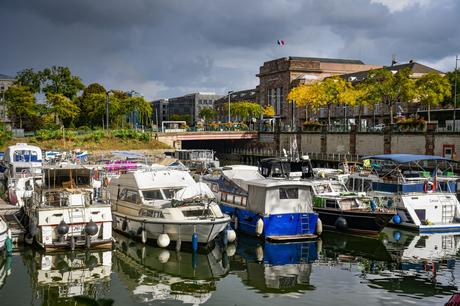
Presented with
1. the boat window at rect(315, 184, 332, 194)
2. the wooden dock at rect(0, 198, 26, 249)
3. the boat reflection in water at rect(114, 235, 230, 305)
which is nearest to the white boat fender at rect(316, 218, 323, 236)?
the boat window at rect(315, 184, 332, 194)

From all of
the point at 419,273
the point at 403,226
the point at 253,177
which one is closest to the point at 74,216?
the point at 253,177

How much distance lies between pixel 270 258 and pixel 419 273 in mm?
7283

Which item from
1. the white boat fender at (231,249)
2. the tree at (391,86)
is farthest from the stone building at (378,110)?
the white boat fender at (231,249)

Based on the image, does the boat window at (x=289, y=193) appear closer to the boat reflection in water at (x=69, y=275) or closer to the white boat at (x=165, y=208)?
the white boat at (x=165, y=208)

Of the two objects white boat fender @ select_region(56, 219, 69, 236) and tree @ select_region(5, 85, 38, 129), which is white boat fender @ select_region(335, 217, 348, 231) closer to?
white boat fender @ select_region(56, 219, 69, 236)

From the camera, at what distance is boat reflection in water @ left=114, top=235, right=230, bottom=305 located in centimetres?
2178

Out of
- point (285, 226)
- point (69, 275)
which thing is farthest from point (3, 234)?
point (285, 226)

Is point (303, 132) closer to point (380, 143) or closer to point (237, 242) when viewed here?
point (380, 143)

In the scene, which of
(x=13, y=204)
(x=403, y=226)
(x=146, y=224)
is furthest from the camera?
(x=13, y=204)

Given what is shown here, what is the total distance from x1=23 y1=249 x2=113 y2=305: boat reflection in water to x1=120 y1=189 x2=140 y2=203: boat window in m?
3.75

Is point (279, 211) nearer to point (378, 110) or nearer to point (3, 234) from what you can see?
point (3, 234)

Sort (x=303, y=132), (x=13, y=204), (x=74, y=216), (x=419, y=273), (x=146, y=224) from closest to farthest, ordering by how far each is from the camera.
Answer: (x=419, y=273) → (x=74, y=216) → (x=146, y=224) → (x=13, y=204) → (x=303, y=132)

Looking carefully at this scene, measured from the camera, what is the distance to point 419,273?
2475 cm

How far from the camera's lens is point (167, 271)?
25.1 metres
